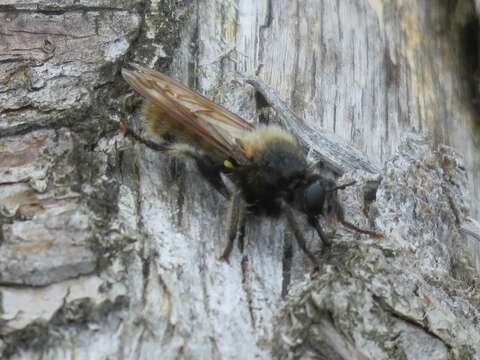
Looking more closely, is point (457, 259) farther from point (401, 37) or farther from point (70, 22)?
point (70, 22)

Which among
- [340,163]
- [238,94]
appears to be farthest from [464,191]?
[238,94]

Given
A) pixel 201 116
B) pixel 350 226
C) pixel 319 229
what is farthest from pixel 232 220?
pixel 201 116

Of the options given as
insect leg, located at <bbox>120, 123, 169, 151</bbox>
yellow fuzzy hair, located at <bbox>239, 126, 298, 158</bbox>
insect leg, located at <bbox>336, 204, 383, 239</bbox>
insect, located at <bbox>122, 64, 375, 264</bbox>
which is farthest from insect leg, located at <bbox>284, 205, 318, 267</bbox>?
insect leg, located at <bbox>120, 123, 169, 151</bbox>

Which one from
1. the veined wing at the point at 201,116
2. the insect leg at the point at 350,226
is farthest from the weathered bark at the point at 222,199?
the veined wing at the point at 201,116

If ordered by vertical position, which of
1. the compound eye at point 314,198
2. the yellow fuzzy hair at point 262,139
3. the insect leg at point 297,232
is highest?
the yellow fuzzy hair at point 262,139

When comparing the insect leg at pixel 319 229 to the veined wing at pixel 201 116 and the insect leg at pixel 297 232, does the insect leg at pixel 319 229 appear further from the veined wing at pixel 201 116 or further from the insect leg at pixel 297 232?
the veined wing at pixel 201 116

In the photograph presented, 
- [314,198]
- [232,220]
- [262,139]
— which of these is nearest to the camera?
[232,220]

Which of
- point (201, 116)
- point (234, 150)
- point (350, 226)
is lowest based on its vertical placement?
point (350, 226)

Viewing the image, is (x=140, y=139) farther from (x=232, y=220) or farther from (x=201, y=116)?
(x=232, y=220)
